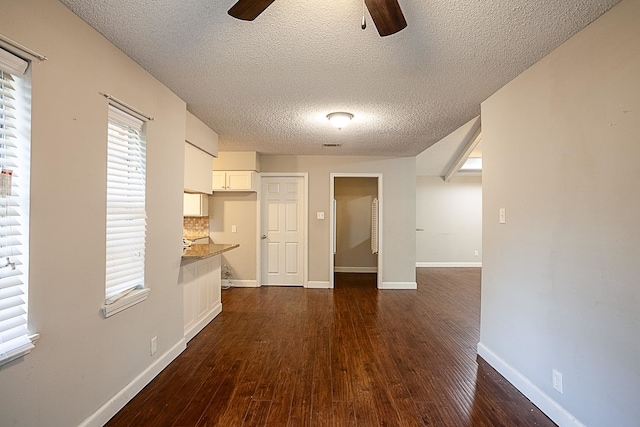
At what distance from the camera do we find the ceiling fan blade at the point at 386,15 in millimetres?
1171

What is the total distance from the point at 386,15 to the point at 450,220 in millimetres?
6624

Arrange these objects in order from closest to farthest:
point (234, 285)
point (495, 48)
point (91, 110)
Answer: point (91, 110)
point (495, 48)
point (234, 285)

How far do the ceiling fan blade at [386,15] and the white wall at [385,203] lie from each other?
3732mm

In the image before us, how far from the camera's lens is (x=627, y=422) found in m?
1.38

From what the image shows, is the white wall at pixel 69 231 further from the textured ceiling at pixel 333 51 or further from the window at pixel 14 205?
the textured ceiling at pixel 333 51

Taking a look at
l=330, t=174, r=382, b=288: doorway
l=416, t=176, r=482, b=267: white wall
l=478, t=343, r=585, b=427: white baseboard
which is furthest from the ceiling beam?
l=478, t=343, r=585, b=427: white baseboard

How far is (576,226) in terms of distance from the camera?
65.5 inches

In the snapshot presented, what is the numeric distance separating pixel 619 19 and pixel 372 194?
531 centimetres

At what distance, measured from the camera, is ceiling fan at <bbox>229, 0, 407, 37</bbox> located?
3.86 feet

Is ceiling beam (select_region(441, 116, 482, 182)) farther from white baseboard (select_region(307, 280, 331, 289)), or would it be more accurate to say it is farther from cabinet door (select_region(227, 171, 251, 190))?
cabinet door (select_region(227, 171, 251, 190))

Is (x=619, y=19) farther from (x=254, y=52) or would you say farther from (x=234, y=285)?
(x=234, y=285)

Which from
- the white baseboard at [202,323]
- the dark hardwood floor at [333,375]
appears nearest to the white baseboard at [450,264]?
the dark hardwood floor at [333,375]

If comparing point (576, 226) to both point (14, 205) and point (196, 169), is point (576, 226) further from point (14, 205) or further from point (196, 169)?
point (196, 169)

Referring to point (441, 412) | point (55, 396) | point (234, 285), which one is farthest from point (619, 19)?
point (234, 285)
